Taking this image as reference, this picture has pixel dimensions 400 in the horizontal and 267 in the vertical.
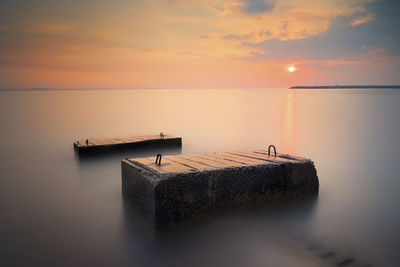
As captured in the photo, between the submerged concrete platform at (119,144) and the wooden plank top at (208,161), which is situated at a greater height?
the wooden plank top at (208,161)

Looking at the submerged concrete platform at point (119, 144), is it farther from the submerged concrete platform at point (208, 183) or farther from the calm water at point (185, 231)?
the submerged concrete platform at point (208, 183)

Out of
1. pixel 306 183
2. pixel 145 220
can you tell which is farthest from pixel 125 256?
pixel 306 183

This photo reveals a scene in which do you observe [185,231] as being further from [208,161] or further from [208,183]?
[208,161]

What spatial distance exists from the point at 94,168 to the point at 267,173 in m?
4.52

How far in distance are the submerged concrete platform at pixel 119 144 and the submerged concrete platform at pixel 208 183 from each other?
4.08m

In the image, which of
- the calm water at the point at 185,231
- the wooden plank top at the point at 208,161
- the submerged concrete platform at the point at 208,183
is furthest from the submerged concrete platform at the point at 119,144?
the wooden plank top at the point at 208,161

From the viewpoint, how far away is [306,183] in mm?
5016

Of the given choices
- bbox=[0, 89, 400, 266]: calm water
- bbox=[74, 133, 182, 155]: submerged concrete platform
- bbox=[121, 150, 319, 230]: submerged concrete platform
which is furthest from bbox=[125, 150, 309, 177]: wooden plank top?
bbox=[74, 133, 182, 155]: submerged concrete platform

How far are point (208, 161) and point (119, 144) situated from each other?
16.4ft

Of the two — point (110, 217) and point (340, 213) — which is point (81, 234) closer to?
point (110, 217)

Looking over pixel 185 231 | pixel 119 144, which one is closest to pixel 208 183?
pixel 185 231

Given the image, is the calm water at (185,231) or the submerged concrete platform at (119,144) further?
the submerged concrete platform at (119,144)

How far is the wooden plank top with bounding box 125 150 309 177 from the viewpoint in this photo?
13.7ft

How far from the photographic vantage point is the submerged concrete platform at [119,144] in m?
8.78
